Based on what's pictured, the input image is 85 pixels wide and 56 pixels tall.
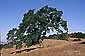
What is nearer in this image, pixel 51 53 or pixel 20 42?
pixel 51 53

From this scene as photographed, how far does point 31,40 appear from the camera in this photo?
52.7 meters

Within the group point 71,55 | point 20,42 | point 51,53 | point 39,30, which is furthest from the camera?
point 20,42

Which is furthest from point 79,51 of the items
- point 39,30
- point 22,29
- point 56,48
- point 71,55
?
point 22,29

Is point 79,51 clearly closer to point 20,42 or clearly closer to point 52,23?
point 52,23

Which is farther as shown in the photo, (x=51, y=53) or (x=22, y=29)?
(x=22, y=29)

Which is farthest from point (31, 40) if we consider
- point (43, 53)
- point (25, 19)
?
point (43, 53)

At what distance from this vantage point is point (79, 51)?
25453mm

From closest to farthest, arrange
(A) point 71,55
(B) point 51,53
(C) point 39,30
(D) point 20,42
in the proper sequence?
(A) point 71,55
(B) point 51,53
(C) point 39,30
(D) point 20,42

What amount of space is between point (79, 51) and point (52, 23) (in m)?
26.7

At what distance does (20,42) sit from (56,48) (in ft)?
95.2

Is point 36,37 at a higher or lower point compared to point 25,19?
lower

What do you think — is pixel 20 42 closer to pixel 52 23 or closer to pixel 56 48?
pixel 52 23

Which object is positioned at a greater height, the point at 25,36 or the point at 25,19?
the point at 25,19

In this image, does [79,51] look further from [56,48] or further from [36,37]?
Answer: [36,37]
